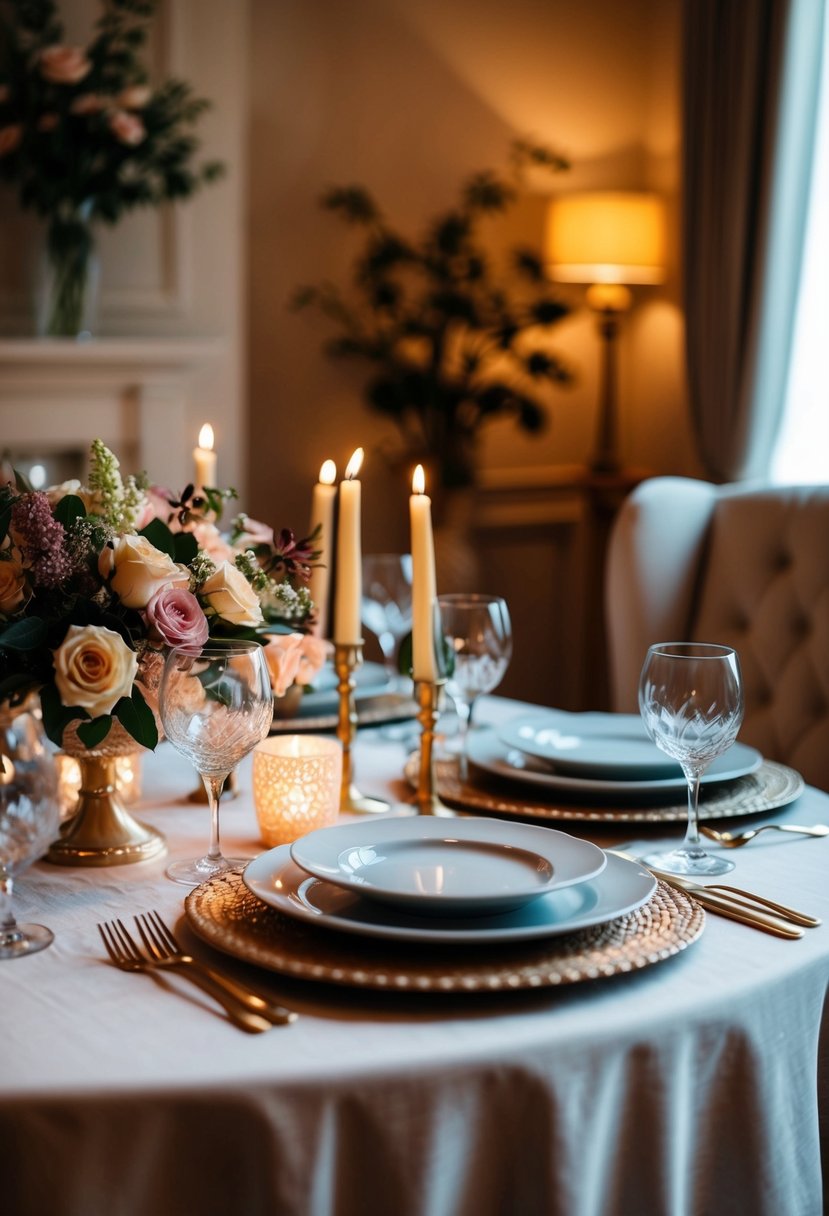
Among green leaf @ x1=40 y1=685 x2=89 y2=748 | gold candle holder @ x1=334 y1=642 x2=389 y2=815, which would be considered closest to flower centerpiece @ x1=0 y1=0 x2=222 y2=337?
gold candle holder @ x1=334 y1=642 x2=389 y2=815

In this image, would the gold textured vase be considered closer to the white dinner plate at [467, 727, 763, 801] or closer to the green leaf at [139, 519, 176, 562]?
the green leaf at [139, 519, 176, 562]

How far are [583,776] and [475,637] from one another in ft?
0.59

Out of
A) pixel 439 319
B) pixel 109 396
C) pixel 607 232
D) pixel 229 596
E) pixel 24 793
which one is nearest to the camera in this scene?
pixel 24 793

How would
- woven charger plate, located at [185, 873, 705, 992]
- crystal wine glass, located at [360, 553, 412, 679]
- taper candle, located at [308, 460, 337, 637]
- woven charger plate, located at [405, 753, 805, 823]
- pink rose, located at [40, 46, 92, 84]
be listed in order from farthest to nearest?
pink rose, located at [40, 46, 92, 84] → crystal wine glass, located at [360, 553, 412, 679] → taper candle, located at [308, 460, 337, 637] → woven charger plate, located at [405, 753, 805, 823] → woven charger plate, located at [185, 873, 705, 992]

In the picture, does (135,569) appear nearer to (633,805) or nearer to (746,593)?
(633,805)

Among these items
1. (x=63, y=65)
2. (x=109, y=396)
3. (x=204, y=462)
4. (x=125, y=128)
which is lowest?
(x=204, y=462)

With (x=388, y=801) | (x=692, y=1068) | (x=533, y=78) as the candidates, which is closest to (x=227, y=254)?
(x=533, y=78)

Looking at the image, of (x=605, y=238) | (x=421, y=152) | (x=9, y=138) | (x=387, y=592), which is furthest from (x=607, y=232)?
(x=387, y=592)

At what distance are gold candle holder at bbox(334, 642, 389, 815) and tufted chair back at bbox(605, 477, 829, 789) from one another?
0.76 m

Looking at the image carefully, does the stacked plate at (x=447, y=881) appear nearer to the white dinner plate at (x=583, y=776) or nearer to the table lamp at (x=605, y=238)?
the white dinner plate at (x=583, y=776)

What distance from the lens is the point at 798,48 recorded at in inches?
121

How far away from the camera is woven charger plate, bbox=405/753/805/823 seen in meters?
1.26

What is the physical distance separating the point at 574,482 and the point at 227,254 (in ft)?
4.48

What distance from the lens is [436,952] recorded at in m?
0.92
